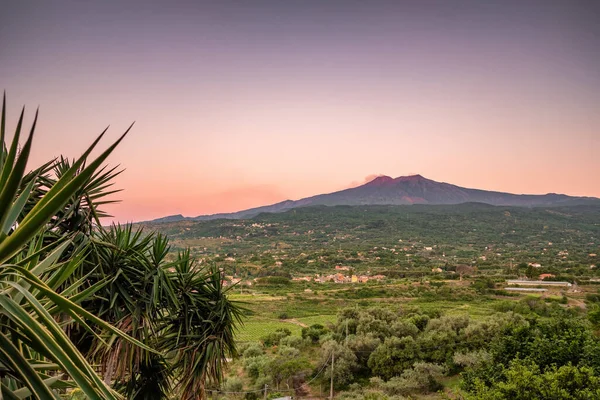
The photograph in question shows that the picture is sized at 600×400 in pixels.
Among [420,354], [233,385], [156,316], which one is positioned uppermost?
[156,316]

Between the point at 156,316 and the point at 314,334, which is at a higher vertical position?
the point at 156,316

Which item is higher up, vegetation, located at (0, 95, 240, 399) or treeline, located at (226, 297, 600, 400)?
vegetation, located at (0, 95, 240, 399)

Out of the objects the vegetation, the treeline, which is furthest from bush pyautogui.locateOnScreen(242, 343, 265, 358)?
the vegetation

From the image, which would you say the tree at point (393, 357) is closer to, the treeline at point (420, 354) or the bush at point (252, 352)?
the treeline at point (420, 354)

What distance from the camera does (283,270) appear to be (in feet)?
239

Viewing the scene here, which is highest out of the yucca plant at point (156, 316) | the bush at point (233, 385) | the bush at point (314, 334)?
the yucca plant at point (156, 316)

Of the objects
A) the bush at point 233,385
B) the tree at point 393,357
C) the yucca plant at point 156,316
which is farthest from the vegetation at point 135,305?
the tree at point 393,357

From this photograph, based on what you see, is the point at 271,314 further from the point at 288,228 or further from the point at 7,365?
the point at 288,228

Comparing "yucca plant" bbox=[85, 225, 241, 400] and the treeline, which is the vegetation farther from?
the treeline

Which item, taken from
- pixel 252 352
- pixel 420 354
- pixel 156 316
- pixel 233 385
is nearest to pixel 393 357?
pixel 420 354

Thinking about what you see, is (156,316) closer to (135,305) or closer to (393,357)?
(135,305)

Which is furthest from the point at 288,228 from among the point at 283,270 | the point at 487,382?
the point at 487,382

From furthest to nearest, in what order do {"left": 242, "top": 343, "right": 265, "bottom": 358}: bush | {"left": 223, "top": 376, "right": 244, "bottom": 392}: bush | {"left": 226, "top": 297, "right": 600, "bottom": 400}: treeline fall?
1. {"left": 242, "top": 343, "right": 265, "bottom": 358}: bush
2. {"left": 223, "top": 376, "right": 244, "bottom": 392}: bush
3. {"left": 226, "top": 297, "right": 600, "bottom": 400}: treeline

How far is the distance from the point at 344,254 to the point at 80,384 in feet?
309
